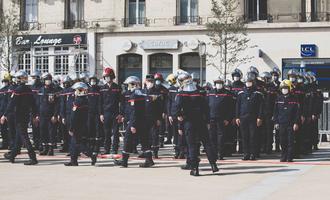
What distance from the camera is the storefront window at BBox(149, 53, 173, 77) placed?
120ft

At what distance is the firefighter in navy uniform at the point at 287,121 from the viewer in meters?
14.9

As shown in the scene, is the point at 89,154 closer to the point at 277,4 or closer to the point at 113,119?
the point at 113,119

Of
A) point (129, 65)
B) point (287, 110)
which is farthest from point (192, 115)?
point (129, 65)

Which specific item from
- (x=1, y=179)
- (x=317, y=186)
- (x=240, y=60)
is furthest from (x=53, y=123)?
(x=240, y=60)

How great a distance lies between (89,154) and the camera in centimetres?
1445

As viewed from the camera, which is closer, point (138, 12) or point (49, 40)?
point (138, 12)

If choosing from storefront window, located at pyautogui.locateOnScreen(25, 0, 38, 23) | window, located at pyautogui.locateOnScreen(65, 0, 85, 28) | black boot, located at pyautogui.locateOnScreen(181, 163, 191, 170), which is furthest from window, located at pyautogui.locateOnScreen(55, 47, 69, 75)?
black boot, located at pyautogui.locateOnScreen(181, 163, 191, 170)

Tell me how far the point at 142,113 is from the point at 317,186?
462 centimetres

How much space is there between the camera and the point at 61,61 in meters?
38.5

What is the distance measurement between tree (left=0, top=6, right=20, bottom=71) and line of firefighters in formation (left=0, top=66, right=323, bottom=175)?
66.4ft

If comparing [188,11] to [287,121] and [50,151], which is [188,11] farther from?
[287,121]

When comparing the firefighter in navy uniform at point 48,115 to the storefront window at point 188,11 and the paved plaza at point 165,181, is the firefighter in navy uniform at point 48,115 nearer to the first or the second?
the paved plaza at point 165,181

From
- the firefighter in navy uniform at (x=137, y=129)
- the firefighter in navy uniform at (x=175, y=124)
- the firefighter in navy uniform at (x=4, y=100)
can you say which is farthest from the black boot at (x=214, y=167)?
the firefighter in navy uniform at (x=4, y=100)

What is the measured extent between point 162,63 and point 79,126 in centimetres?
2275
